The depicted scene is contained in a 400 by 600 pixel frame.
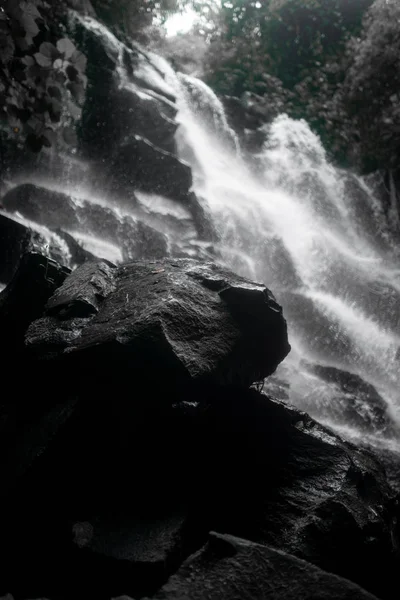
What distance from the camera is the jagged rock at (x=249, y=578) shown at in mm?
2098

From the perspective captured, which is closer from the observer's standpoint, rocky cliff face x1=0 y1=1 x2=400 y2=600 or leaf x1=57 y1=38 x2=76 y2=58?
rocky cliff face x1=0 y1=1 x2=400 y2=600

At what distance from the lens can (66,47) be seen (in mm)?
3242

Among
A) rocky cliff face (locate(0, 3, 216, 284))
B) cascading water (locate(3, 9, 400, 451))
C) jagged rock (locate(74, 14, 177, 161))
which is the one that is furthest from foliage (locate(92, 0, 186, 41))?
jagged rock (locate(74, 14, 177, 161))

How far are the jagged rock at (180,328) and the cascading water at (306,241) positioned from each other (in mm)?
3398

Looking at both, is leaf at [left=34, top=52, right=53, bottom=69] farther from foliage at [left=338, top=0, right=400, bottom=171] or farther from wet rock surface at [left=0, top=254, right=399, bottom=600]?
foliage at [left=338, top=0, right=400, bottom=171]

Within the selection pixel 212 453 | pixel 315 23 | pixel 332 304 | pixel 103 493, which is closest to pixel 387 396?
pixel 332 304

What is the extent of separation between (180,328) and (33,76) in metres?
2.12

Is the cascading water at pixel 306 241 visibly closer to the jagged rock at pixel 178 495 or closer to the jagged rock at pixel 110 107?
the jagged rock at pixel 110 107

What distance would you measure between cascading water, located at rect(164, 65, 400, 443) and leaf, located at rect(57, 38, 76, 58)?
5093 millimetres

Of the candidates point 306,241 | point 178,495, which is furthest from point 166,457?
point 306,241

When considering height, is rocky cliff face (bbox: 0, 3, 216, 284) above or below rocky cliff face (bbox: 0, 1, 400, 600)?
above

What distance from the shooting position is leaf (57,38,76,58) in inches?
125

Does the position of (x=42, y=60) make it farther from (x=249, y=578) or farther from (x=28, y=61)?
(x=249, y=578)

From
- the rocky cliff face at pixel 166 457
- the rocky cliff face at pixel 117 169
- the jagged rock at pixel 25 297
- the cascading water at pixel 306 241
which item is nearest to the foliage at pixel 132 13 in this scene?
the rocky cliff face at pixel 117 169
